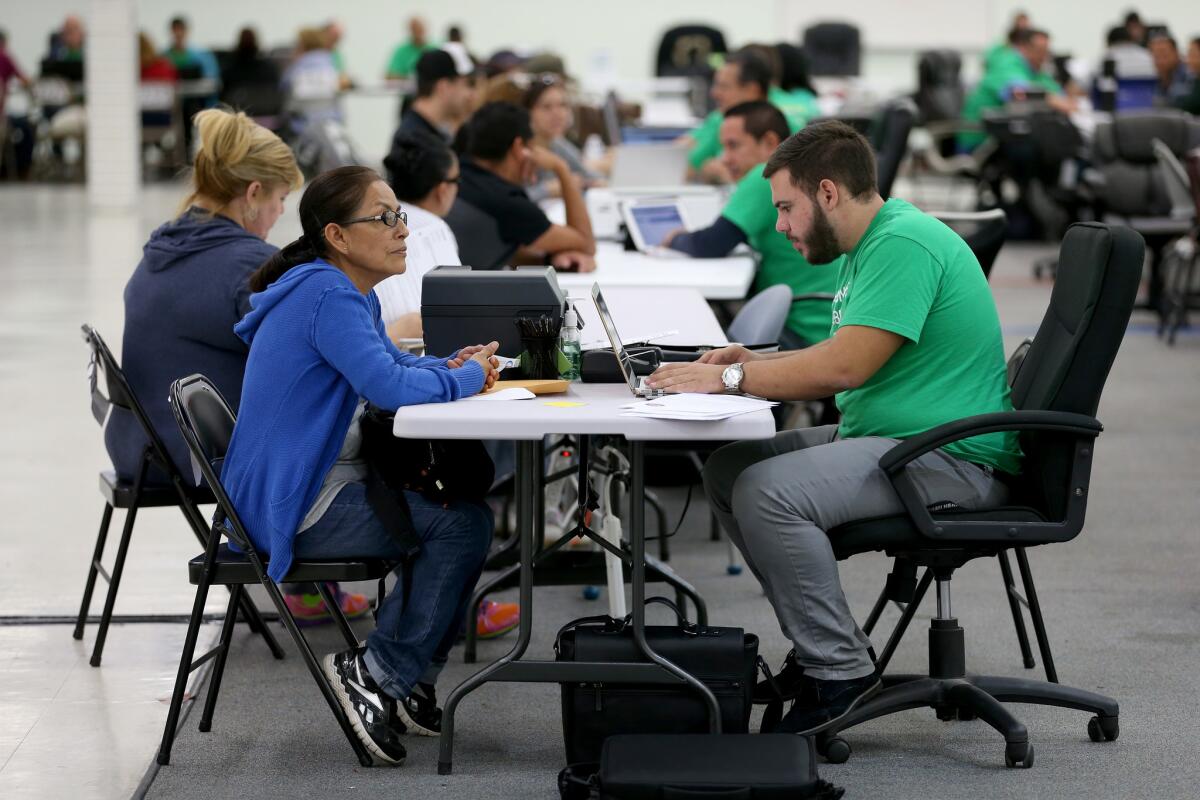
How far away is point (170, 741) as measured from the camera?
283 cm

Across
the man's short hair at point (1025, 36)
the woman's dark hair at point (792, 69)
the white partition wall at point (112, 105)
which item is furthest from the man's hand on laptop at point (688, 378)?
the white partition wall at point (112, 105)

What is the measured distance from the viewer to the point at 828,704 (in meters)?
2.79

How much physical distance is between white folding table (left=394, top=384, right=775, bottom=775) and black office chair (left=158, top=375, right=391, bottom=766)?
9.8 inches

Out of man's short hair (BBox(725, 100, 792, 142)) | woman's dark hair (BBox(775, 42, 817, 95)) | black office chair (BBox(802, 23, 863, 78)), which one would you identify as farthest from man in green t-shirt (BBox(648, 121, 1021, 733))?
black office chair (BBox(802, 23, 863, 78))

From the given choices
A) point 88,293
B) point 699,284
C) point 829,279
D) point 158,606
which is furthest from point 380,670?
point 88,293

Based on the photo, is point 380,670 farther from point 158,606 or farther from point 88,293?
point 88,293

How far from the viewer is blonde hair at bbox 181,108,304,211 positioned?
3414mm

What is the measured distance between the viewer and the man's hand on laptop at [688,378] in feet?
9.46

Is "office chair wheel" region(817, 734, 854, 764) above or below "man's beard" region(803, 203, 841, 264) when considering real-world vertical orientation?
below

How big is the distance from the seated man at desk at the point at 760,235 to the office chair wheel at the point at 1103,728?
1697mm

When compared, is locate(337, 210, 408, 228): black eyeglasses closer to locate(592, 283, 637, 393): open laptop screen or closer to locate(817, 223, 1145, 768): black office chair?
locate(592, 283, 637, 393): open laptop screen

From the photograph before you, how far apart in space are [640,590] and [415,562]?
410 millimetres

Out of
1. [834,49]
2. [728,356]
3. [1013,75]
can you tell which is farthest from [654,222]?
[834,49]

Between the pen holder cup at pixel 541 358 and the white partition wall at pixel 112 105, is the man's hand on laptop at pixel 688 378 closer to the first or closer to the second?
the pen holder cup at pixel 541 358
